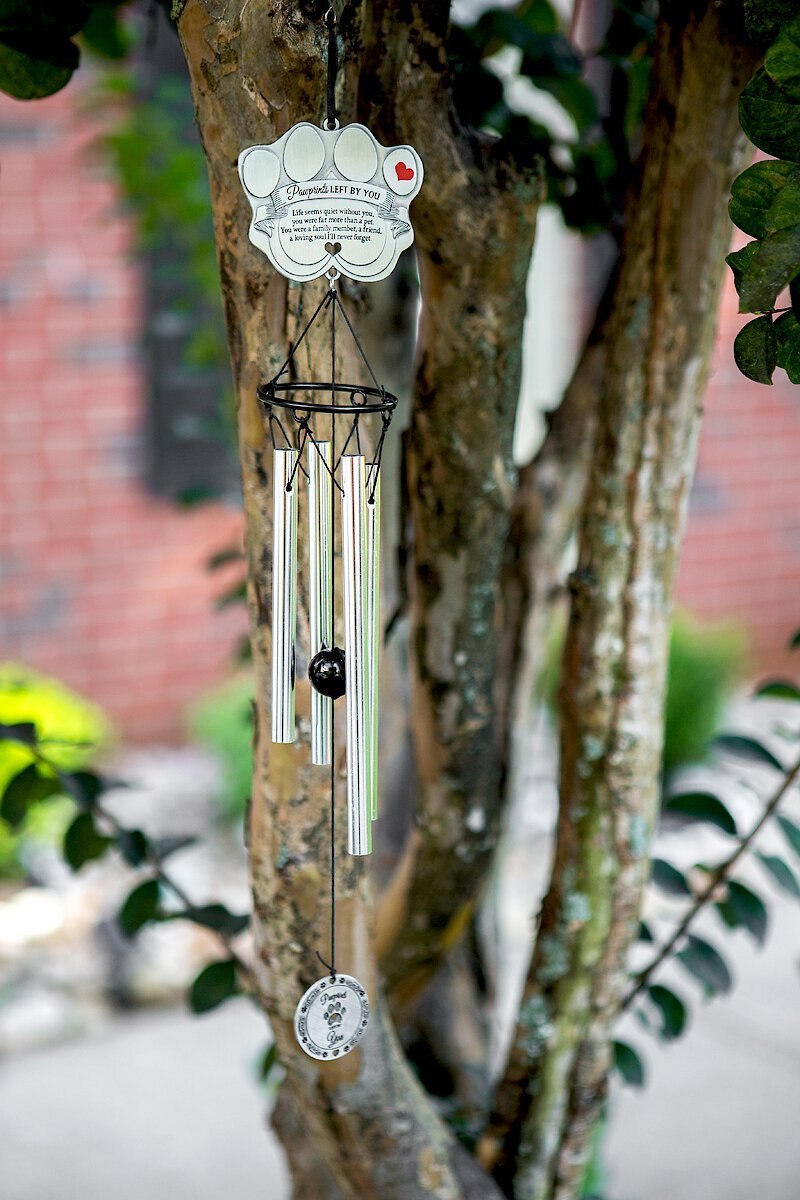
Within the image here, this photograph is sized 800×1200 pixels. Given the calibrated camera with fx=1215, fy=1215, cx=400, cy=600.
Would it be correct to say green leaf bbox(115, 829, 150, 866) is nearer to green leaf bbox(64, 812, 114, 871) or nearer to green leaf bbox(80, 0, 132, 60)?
green leaf bbox(64, 812, 114, 871)

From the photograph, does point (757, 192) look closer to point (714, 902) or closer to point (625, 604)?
point (625, 604)

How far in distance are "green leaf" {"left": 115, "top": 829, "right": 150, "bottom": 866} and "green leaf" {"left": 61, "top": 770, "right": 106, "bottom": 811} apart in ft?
0.14

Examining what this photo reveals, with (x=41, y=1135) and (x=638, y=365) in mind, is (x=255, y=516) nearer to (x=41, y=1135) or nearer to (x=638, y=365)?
(x=638, y=365)

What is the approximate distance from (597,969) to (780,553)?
315 centimetres

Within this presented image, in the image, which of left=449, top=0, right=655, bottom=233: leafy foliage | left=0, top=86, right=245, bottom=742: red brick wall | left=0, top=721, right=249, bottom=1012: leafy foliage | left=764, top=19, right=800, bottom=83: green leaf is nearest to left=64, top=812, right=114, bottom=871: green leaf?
left=0, top=721, right=249, bottom=1012: leafy foliage

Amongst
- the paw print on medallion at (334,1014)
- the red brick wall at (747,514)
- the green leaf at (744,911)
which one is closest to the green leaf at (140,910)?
the paw print on medallion at (334,1014)

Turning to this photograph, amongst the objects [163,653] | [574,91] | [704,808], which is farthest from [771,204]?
[163,653]

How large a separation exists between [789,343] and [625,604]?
333 millimetres

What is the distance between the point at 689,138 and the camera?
0.90 metres

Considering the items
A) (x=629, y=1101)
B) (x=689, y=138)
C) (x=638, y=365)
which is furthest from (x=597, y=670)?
(x=629, y=1101)

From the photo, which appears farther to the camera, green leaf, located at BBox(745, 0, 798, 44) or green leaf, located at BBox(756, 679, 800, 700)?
green leaf, located at BBox(756, 679, 800, 700)

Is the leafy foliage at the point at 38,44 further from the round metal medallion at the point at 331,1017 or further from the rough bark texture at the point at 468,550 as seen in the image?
the round metal medallion at the point at 331,1017

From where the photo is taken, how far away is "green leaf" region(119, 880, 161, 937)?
1.11 meters

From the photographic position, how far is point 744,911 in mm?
1153
